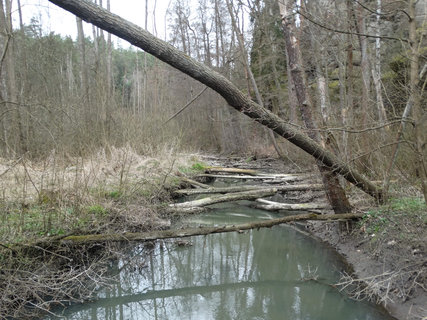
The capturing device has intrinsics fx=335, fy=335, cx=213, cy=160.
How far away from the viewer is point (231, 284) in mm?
5062

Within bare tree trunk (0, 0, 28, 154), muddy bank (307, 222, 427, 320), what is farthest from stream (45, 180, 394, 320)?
bare tree trunk (0, 0, 28, 154)

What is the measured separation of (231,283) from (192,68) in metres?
3.24

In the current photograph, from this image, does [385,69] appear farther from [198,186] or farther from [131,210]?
[131,210]

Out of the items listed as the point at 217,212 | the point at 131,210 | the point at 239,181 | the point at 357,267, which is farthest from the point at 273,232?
the point at 239,181

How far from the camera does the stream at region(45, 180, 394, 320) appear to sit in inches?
166

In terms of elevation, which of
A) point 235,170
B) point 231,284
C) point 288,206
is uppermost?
point 235,170

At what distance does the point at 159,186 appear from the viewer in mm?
7820

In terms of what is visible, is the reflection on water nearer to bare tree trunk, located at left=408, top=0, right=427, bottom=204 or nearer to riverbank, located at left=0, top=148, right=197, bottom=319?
riverbank, located at left=0, top=148, right=197, bottom=319

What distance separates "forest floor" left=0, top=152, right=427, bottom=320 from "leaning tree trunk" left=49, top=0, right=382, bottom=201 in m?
0.96

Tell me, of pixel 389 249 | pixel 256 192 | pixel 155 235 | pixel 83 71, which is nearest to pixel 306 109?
pixel 389 249

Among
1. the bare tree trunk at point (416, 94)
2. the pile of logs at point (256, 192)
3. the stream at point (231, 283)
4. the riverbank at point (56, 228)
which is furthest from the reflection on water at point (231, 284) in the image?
the bare tree trunk at point (416, 94)

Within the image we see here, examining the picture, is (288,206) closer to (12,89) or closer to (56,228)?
(56,228)

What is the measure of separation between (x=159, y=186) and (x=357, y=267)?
4553mm

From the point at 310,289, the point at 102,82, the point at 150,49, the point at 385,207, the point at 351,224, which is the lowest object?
the point at 310,289
